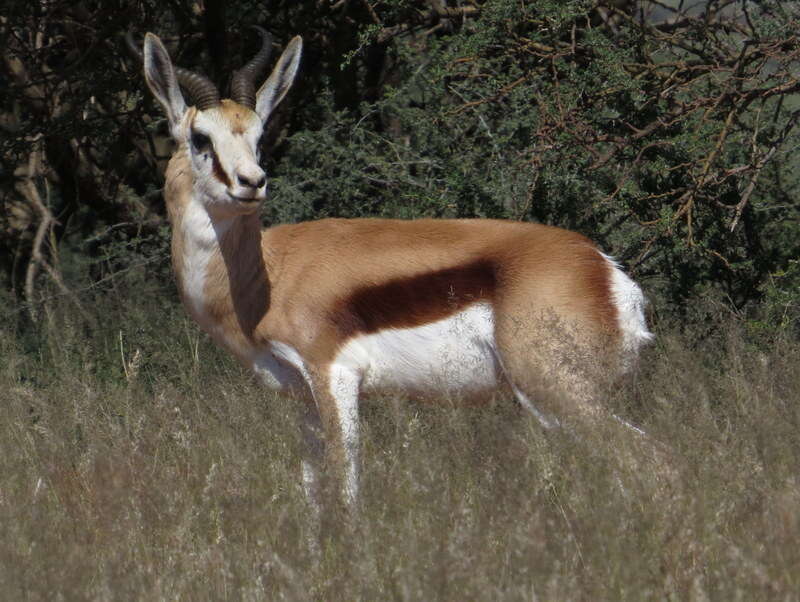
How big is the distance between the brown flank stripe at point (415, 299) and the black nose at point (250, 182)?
1.88 ft

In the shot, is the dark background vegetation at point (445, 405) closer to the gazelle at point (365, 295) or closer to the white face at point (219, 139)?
the gazelle at point (365, 295)

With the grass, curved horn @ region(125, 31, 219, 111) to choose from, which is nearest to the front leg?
the grass

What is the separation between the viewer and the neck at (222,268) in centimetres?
449

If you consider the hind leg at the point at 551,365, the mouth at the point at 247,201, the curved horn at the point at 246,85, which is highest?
the curved horn at the point at 246,85

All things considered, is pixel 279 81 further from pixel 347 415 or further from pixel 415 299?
pixel 347 415

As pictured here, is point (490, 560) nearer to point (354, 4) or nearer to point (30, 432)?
point (30, 432)

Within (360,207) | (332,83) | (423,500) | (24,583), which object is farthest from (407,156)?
(24,583)

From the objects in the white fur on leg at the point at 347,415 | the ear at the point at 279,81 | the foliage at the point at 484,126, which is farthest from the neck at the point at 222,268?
the foliage at the point at 484,126

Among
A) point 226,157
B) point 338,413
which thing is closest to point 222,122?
point 226,157

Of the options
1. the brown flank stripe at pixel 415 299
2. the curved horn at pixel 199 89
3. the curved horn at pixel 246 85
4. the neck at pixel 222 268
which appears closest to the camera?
the brown flank stripe at pixel 415 299

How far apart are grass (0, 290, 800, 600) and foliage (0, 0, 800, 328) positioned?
1.10m

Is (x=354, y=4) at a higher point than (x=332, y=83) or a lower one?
higher

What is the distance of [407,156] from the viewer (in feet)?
22.2

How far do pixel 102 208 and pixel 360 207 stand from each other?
2673 millimetres
